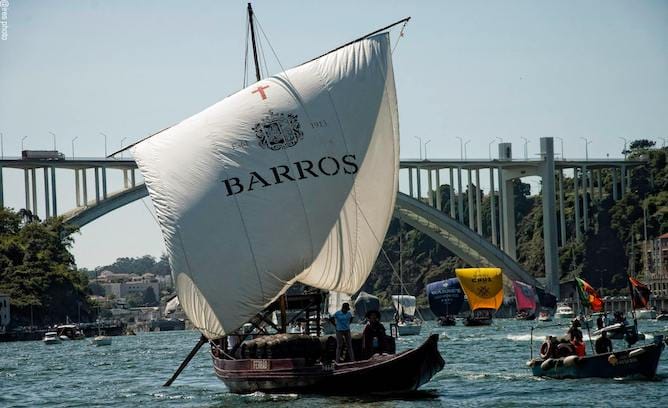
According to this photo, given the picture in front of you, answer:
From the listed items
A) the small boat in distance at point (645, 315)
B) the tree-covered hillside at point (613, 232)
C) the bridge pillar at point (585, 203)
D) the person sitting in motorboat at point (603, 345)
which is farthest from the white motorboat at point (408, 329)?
the person sitting in motorboat at point (603, 345)

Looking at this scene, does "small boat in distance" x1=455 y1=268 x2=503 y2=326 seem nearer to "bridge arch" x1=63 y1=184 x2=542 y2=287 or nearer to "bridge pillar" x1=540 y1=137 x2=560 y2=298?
"bridge arch" x1=63 y1=184 x2=542 y2=287

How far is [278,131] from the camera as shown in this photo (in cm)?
3158

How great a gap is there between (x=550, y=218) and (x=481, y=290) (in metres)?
27.9

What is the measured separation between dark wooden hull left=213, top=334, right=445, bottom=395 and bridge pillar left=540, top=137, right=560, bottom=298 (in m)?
81.7

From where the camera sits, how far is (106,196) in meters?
88.7

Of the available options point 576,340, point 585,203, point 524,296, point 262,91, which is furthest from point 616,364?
point 585,203

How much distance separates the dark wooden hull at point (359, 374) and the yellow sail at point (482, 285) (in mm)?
54745

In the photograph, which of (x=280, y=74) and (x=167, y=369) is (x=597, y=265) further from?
(x=280, y=74)

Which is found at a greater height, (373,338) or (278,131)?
(278,131)

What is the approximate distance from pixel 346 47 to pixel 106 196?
57.5m

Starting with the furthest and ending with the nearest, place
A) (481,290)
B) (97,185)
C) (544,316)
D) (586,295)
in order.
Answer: (544,316), (97,185), (481,290), (586,295)


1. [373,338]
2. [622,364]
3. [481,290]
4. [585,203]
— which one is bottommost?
[622,364]

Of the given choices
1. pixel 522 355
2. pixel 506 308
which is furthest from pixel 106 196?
pixel 522 355

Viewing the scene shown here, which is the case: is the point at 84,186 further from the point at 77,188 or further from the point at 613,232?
the point at 613,232
